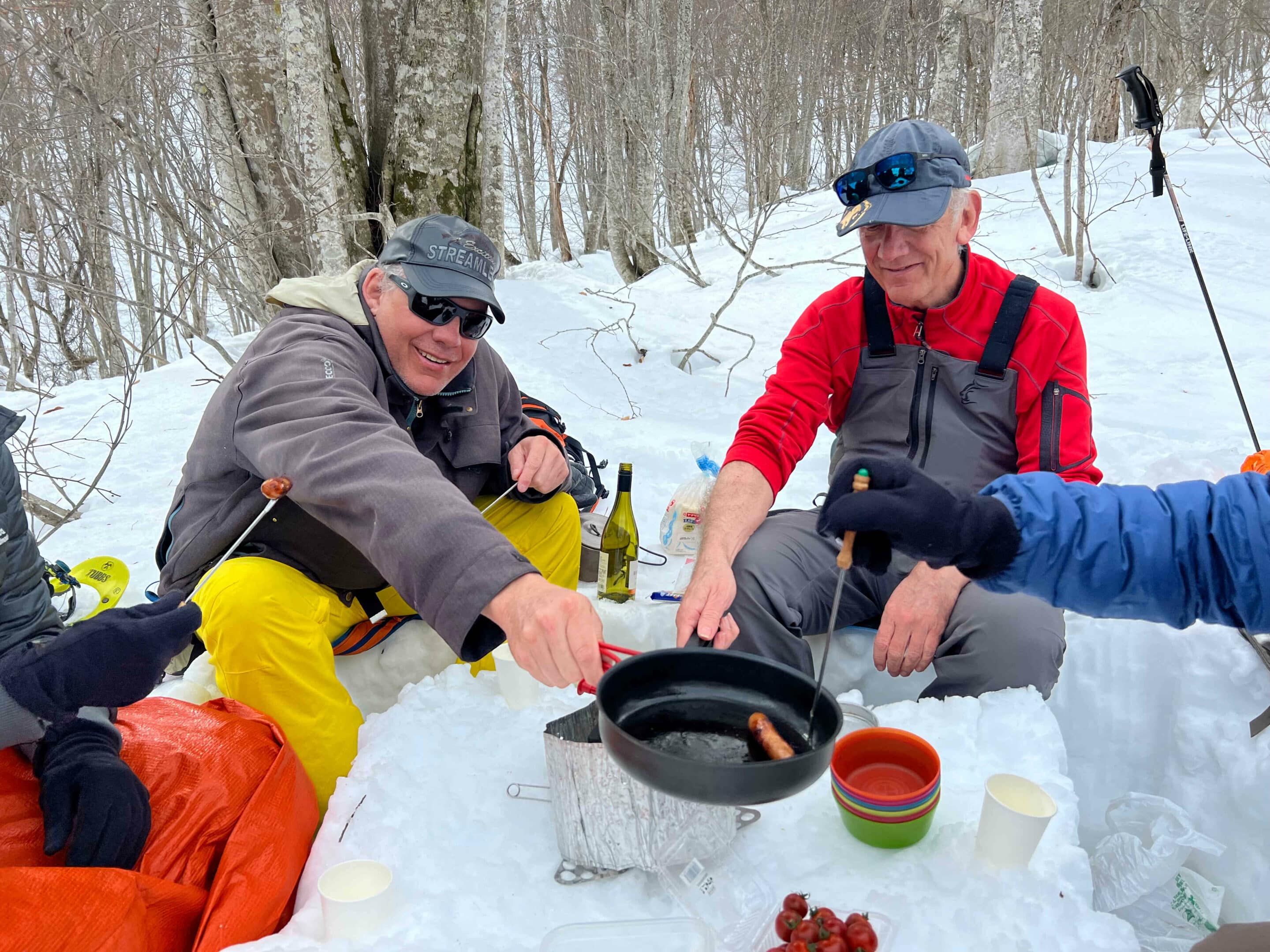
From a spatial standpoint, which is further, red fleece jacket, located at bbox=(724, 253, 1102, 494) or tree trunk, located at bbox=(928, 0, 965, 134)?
tree trunk, located at bbox=(928, 0, 965, 134)

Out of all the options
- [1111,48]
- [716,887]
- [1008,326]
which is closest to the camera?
[716,887]

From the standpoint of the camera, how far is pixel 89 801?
4.75 feet

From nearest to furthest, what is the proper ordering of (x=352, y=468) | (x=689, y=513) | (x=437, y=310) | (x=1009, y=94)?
(x=352, y=468) < (x=437, y=310) < (x=689, y=513) < (x=1009, y=94)

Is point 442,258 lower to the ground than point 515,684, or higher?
higher

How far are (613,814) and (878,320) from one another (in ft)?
5.78

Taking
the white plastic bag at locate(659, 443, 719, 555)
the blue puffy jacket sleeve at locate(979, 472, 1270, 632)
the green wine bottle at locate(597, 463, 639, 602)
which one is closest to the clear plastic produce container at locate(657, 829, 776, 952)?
the blue puffy jacket sleeve at locate(979, 472, 1270, 632)

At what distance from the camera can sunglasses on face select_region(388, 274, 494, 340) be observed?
2299 millimetres

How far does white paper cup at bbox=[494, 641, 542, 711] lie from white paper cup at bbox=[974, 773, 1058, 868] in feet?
3.14

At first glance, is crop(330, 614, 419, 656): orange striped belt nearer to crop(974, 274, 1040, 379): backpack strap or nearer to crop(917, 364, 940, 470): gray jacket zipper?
crop(917, 364, 940, 470): gray jacket zipper

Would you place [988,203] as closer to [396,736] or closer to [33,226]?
[396,736]

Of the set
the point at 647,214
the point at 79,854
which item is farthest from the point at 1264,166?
the point at 79,854

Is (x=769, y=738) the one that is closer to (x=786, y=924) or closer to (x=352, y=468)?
(x=786, y=924)

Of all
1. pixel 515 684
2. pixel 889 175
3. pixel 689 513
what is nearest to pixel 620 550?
pixel 689 513

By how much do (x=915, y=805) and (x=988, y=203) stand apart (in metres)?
8.57
